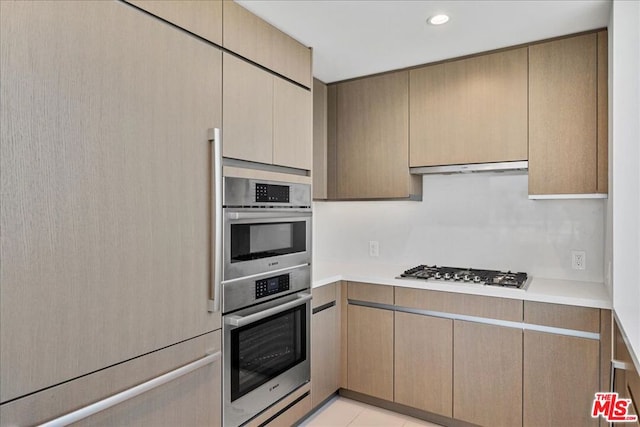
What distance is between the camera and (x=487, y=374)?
2.38 metres

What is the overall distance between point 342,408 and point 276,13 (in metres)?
2.44

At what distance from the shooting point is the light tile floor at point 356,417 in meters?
2.59

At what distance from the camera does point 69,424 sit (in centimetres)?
127

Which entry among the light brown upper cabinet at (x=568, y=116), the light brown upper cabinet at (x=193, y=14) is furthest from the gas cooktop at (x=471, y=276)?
the light brown upper cabinet at (x=193, y=14)

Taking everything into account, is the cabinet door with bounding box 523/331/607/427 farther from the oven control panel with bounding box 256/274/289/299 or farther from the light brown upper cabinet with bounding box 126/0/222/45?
the light brown upper cabinet with bounding box 126/0/222/45

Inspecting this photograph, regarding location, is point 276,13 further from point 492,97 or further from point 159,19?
Answer: point 492,97

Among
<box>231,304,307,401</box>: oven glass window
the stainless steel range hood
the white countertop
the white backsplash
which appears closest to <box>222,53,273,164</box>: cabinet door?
<box>231,304,307,401</box>: oven glass window

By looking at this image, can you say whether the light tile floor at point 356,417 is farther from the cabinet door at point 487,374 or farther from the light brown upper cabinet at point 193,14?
the light brown upper cabinet at point 193,14

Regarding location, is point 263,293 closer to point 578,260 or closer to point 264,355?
point 264,355

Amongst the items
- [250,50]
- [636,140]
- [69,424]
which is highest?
[250,50]

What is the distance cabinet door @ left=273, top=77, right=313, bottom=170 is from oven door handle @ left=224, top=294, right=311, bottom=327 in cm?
75

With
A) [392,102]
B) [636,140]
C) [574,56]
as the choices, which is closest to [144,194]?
[392,102]

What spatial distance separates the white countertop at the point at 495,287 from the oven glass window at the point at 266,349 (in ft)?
1.05

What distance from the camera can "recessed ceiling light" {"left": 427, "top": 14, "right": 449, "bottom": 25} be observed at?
84.1 inches
